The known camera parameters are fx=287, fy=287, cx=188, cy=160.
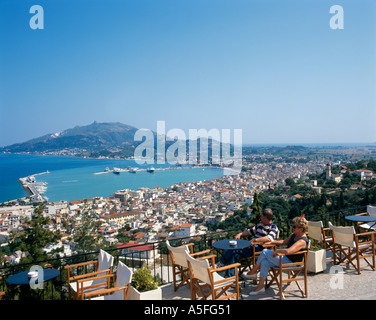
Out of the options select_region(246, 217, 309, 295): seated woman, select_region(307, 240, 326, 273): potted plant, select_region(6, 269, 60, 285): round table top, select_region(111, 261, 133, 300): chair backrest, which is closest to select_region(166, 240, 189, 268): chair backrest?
select_region(111, 261, 133, 300): chair backrest

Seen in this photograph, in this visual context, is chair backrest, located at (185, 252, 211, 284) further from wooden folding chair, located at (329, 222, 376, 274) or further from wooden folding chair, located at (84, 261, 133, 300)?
wooden folding chair, located at (329, 222, 376, 274)

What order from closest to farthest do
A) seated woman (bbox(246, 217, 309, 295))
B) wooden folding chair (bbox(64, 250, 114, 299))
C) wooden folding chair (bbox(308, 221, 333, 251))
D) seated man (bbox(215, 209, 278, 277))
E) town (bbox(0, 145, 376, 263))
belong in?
wooden folding chair (bbox(64, 250, 114, 299)) < seated woman (bbox(246, 217, 309, 295)) < seated man (bbox(215, 209, 278, 277)) < wooden folding chair (bbox(308, 221, 333, 251)) < town (bbox(0, 145, 376, 263))

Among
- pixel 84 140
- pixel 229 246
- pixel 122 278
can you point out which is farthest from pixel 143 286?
pixel 84 140

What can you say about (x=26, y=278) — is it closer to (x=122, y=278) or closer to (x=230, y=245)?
(x=122, y=278)

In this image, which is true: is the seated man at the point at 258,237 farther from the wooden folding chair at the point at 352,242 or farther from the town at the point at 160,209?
the town at the point at 160,209
